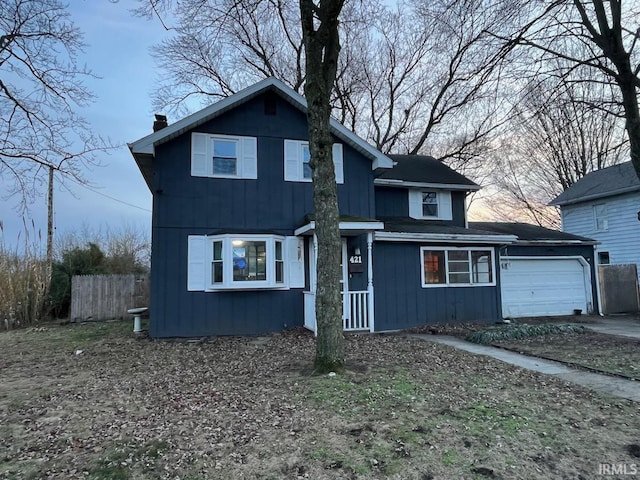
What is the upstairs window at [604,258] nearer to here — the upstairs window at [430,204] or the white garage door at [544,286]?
the white garage door at [544,286]

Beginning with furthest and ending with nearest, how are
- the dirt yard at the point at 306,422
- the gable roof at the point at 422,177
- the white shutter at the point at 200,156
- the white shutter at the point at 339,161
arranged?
the gable roof at the point at 422,177 < the white shutter at the point at 339,161 < the white shutter at the point at 200,156 < the dirt yard at the point at 306,422

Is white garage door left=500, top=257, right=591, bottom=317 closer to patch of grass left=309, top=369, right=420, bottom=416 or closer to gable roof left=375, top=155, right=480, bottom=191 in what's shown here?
gable roof left=375, top=155, right=480, bottom=191

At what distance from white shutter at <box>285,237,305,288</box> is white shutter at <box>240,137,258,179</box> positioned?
199 centimetres

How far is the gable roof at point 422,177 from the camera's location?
498 inches

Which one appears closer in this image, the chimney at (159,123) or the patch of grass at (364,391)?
the patch of grass at (364,391)

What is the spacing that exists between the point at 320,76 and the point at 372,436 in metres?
4.98

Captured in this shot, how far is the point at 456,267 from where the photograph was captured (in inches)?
443

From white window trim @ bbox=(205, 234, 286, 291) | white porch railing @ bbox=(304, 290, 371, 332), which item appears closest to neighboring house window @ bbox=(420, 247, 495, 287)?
white porch railing @ bbox=(304, 290, 371, 332)

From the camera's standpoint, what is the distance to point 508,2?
7730mm

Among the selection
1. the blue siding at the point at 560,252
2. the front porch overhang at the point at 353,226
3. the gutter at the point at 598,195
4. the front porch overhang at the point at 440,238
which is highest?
the gutter at the point at 598,195

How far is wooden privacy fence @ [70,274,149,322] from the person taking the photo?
42.1ft

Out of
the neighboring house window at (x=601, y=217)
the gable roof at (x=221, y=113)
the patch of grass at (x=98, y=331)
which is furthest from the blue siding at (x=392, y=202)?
the neighboring house window at (x=601, y=217)

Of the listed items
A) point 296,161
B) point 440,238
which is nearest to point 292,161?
point 296,161

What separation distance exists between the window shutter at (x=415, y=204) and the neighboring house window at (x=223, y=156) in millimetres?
5597
